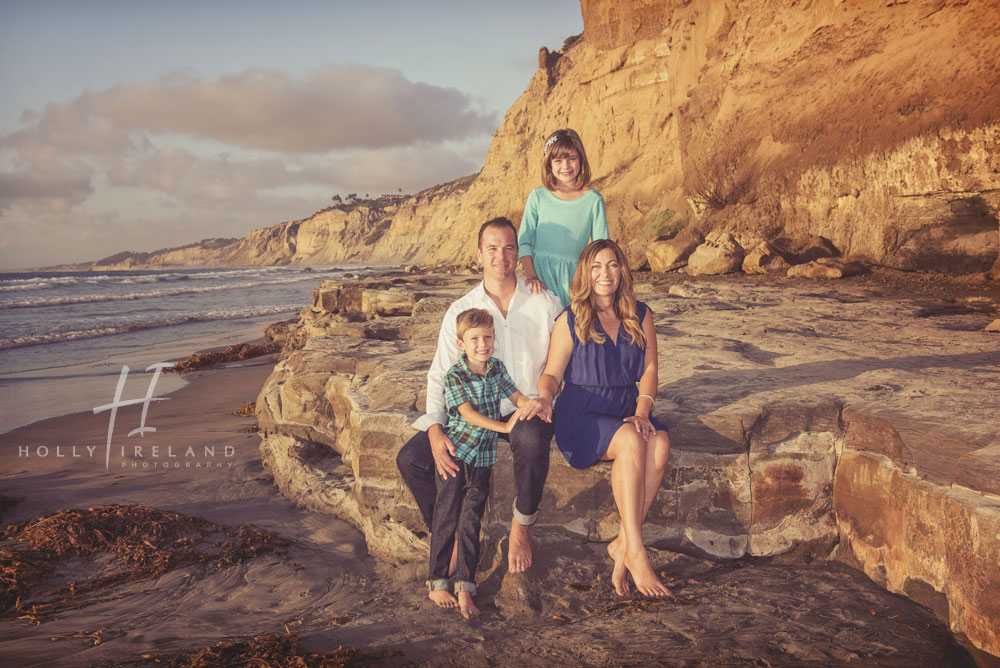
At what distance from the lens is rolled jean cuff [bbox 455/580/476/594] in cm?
288

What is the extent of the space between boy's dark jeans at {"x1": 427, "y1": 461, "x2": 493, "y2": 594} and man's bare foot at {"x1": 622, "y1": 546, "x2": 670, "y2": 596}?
0.83 metres

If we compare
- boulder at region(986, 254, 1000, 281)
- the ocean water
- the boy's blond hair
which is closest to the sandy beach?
the boy's blond hair

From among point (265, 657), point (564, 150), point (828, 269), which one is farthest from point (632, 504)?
point (828, 269)

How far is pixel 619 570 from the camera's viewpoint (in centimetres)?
296

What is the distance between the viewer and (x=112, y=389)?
28.7 ft

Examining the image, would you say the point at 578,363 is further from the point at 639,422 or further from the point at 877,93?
the point at 877,93

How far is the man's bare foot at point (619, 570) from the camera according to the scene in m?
2.91

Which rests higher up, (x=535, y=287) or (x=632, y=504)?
(x=535, y=287)

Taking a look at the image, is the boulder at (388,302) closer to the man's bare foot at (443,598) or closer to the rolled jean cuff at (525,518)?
the rolled jean cuff at (525,518)

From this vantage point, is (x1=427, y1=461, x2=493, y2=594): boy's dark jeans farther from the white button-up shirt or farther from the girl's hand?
the girl's hand

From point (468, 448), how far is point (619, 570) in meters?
1.03

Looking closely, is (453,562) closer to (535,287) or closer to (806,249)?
(535,287)

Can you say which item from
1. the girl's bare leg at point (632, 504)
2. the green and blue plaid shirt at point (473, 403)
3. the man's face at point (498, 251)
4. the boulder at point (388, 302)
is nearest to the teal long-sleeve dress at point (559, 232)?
the man's face at point (498, 251)

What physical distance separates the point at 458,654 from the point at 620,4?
26564mm
